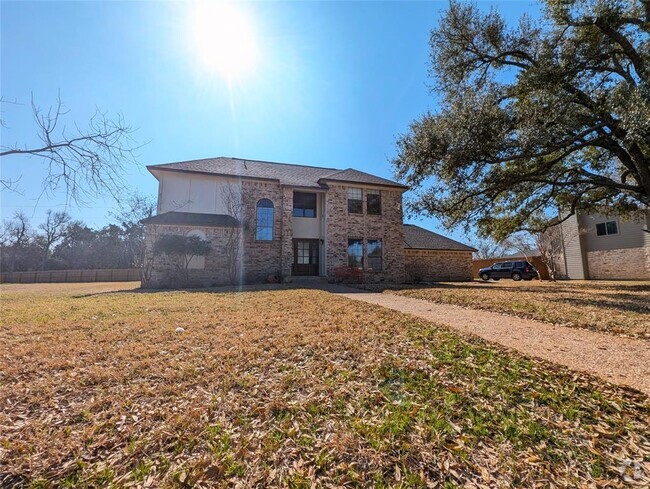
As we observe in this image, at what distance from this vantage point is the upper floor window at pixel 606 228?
21.1 metres

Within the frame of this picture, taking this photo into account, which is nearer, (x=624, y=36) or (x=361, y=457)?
(x=361, y=457)

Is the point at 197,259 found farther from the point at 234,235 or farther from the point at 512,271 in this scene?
the point at 512,271

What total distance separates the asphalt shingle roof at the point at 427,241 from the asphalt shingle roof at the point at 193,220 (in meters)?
11.6

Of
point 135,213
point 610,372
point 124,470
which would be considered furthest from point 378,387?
point 135,213

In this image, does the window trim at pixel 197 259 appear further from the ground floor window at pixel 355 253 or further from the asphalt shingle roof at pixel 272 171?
the ground floor window at pixel 355 253

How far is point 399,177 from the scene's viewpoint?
1245 cm

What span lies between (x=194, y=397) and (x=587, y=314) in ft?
24.2

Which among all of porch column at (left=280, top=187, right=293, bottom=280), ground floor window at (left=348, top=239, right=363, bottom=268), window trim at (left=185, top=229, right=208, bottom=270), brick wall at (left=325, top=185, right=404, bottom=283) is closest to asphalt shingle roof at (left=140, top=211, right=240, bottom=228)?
window trim at (left=185, top=229, right=208, bottom=270)

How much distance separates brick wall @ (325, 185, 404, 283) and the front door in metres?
1.01

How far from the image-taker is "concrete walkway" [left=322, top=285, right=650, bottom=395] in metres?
3.23

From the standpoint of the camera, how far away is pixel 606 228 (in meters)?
21.6

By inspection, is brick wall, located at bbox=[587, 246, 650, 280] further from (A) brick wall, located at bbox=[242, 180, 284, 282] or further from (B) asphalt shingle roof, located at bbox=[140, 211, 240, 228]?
(B) asphalt shingle roof, located at bbox=[140, 211, 240, 228]

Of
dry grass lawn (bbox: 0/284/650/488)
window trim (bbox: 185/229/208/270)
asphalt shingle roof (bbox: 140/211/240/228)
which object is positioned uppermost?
asphalt shingle roof (bbox: 140/211/240/228)

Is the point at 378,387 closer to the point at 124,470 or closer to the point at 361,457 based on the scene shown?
the point at 361,457
